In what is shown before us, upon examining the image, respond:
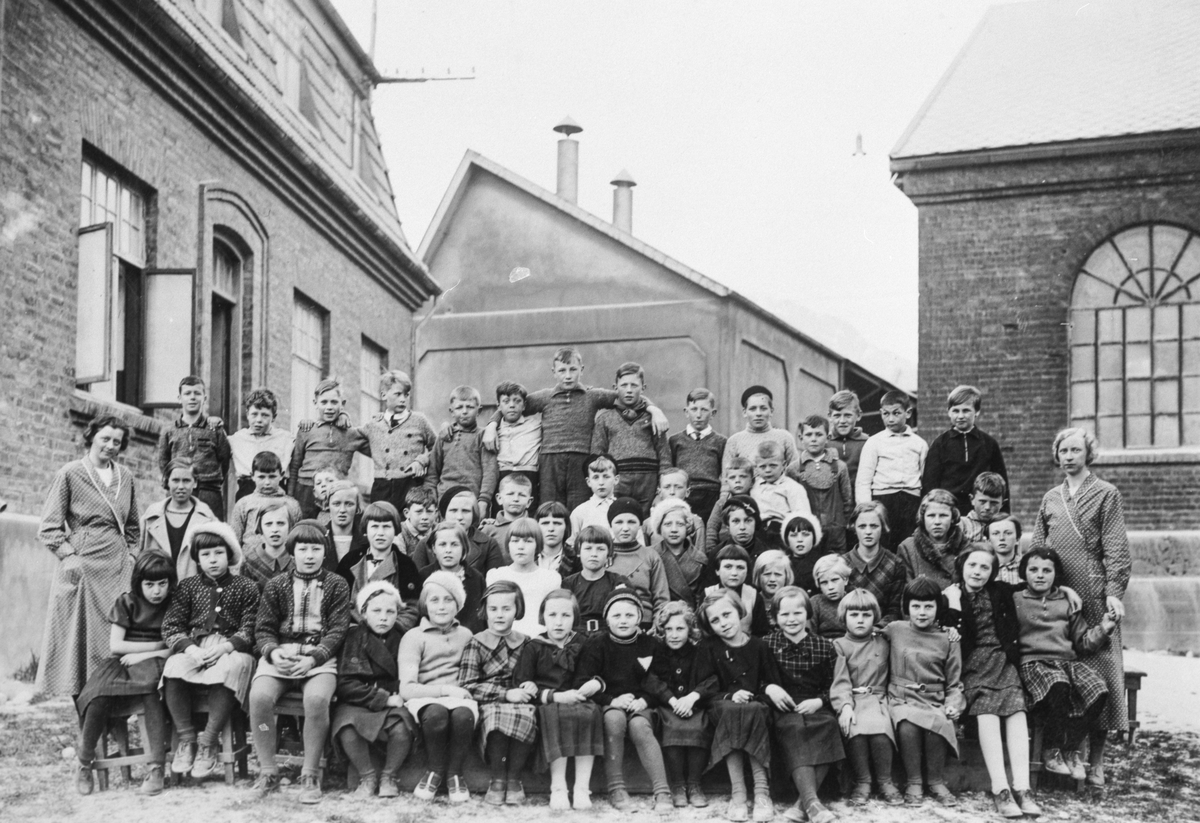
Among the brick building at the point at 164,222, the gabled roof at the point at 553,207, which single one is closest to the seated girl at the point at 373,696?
the brick building at the point at 164,222

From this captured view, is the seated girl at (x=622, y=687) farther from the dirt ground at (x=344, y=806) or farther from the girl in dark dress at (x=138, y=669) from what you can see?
the girl in dark dress at (x=138, y=669)

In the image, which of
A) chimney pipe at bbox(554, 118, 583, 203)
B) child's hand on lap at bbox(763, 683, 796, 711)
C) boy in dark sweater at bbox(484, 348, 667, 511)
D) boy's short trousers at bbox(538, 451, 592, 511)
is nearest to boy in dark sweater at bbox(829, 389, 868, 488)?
boy in dark sweater at bbox(484, 348, 667, 511)

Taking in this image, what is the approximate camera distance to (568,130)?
27.1 metres

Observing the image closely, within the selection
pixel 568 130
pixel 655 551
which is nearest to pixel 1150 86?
pixel 655 551

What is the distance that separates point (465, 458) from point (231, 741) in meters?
2.78

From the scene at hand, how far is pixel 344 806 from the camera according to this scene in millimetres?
5832

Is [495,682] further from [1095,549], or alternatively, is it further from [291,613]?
[1095,549]

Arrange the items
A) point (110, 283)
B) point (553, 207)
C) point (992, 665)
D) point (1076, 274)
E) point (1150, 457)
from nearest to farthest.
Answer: point (992, 665) → point (110, 283) → point (1150, 457) → point (1076, 274) → point (553, 207)

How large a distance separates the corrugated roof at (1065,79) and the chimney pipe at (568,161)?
432 inches

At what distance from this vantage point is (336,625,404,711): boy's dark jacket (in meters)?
6.22

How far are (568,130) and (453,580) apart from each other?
70.4 feet

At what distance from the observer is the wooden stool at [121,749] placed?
609 centimetres

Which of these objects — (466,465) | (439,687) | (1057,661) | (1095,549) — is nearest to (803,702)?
(1057,661)

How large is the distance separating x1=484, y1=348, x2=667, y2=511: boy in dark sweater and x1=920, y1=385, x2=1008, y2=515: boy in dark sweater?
1.69 m
